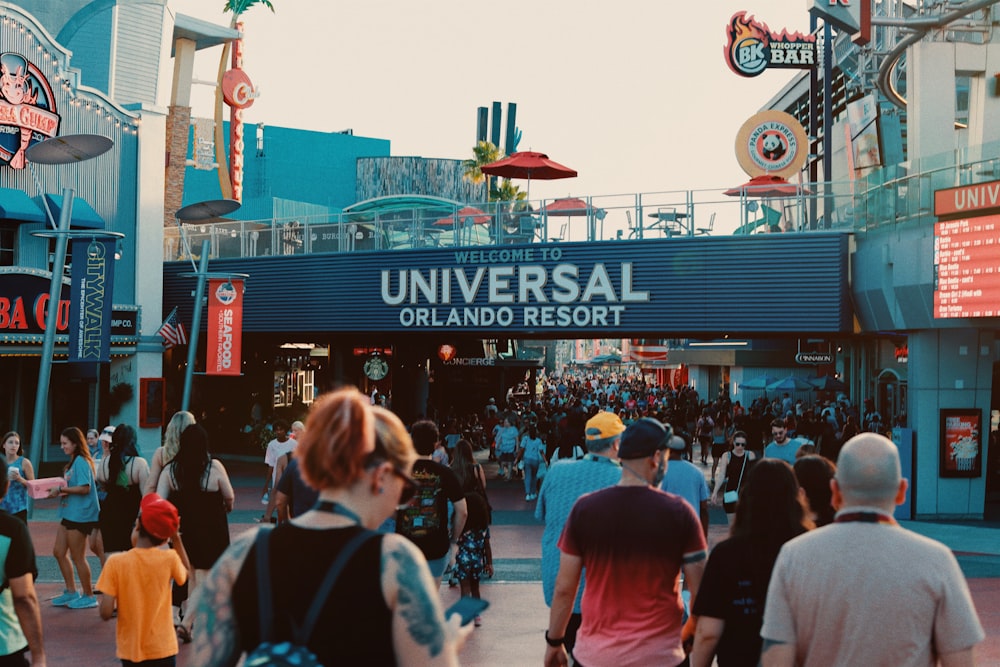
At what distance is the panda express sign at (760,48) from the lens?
33.0 meters

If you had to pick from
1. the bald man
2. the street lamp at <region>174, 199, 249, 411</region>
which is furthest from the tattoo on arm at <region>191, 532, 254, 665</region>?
the street lamp at <region>174, 199, 249, 411</region>

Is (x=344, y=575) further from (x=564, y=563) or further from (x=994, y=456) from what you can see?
(x=994, y=456)

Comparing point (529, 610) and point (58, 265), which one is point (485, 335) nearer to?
point (58, 265)

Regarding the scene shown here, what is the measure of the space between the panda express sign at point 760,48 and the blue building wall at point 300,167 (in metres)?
32.3

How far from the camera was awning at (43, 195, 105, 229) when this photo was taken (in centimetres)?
2264

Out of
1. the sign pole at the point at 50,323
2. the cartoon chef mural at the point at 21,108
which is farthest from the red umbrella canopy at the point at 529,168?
the sign pole at the point at 50,323

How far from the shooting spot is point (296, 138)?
204 feet

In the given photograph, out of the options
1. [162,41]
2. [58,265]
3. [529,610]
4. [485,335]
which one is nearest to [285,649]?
[529,610]

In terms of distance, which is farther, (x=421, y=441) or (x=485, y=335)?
(x=485, y=335)

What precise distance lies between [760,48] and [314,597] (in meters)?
33.1

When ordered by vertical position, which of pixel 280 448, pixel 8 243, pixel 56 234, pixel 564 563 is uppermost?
pixel 8 243

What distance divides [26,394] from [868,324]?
62.2 ft

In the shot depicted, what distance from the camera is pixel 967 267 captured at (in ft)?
53.7

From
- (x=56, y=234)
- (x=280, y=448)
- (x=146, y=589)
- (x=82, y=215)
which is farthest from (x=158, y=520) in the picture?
(x=82, y=215)
